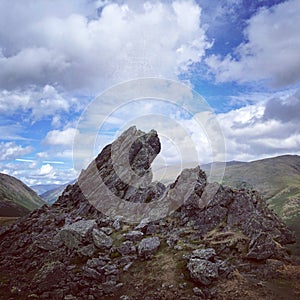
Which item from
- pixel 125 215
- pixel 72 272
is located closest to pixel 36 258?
pixel 72 272

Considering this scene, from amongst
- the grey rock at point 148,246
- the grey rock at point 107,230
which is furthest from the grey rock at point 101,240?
the grey rock at point 148,246

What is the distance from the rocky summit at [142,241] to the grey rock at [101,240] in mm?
155

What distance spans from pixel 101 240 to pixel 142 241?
21.7ft

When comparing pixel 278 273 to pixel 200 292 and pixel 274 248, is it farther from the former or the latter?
pixel 200 292

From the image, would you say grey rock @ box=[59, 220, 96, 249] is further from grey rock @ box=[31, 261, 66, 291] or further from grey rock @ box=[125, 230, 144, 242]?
grey rock @ box=[31, 261, 66, 291]

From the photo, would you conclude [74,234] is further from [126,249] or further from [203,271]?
[203,271]

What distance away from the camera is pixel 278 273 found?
120ft

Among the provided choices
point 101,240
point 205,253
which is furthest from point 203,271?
point 101,240

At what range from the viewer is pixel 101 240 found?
45531mm

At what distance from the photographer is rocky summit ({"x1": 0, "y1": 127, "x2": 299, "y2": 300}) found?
1374 inches

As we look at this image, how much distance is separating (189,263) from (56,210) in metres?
37.0

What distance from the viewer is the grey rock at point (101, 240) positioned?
44.7 meters

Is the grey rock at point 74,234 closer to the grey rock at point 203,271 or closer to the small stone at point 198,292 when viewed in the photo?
the grey rock at point 203,271

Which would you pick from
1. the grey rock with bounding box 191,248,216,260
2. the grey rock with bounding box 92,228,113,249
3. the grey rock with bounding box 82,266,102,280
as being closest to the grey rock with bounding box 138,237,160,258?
the grey rock with bounding box 92,228,113,249
